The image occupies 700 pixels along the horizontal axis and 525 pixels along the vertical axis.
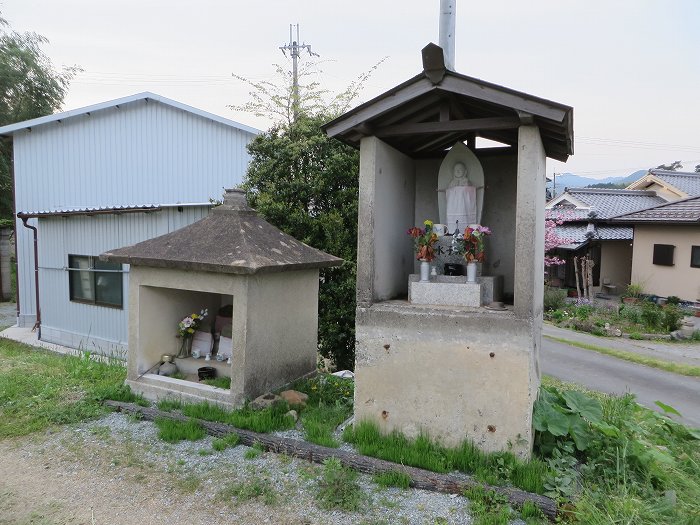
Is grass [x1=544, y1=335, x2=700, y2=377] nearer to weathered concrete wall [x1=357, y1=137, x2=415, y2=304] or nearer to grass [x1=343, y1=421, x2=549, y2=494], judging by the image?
weathered concrete wall [x1=357, y1=137, x2=415, y2=304]

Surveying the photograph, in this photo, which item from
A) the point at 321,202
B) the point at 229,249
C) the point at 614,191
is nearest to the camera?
the point at 229,249

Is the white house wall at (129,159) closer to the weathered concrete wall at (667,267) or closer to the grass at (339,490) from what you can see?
the grass at (339,490)

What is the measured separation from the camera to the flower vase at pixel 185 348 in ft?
25.2

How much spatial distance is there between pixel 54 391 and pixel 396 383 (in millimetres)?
4933

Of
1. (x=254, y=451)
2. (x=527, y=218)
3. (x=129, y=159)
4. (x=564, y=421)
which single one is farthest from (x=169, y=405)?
(x=129, y=159)

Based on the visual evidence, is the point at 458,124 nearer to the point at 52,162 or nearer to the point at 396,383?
the point at 396,383

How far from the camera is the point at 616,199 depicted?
28.3 m

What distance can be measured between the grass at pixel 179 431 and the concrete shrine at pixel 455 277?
1800mm

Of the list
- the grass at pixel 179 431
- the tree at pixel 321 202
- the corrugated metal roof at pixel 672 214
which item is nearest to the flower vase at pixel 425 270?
the grass at pixel 179 431

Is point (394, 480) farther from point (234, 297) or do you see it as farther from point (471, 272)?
point (234, 297)

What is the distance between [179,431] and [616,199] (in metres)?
28.6

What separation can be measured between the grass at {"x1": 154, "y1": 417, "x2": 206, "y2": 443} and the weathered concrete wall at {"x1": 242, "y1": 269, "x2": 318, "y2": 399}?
2.34 ft

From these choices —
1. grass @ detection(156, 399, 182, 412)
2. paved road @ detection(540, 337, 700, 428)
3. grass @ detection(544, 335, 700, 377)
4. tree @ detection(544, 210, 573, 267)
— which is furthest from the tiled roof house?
grass @ detection(156, 399, 182, 412)

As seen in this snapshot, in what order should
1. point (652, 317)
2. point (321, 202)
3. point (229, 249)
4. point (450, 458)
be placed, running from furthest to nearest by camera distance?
point (652, 317), point (321, 202), point (229, 249), point (450, 458)
